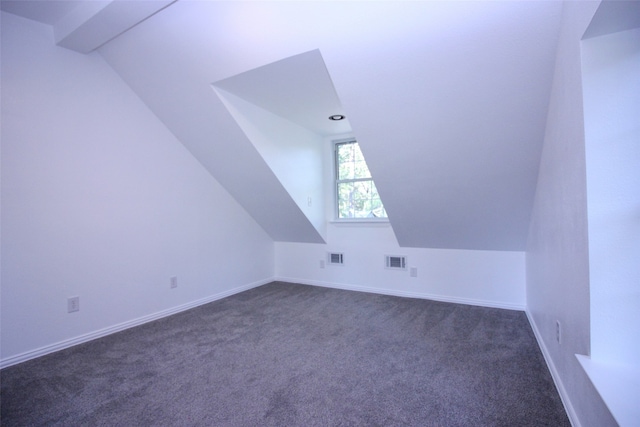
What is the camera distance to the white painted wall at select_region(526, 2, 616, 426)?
1.29 metres

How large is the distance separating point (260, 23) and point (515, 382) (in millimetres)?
2779

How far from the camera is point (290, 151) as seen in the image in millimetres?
3762

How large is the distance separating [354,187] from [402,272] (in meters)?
1.31

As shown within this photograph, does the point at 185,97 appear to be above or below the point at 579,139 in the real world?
above

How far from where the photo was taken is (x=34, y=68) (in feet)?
7.97

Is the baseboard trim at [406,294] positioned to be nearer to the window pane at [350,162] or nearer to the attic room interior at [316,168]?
the attic room interior at [316,168]

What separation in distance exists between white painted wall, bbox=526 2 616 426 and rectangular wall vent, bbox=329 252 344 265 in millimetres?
2482

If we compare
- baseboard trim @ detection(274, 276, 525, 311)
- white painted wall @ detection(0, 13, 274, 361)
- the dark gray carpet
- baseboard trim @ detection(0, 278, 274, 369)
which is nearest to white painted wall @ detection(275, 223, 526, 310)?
baseboard trim @ detection(274, 276, 525, 311)

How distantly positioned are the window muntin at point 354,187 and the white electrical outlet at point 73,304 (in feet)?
9.94

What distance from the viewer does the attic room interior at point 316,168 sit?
1.23m

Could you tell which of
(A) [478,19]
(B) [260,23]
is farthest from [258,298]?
(A) [478,19]

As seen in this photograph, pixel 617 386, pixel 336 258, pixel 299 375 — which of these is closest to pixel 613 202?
pixel 617 386

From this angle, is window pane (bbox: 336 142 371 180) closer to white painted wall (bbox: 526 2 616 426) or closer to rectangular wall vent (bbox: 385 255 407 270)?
rectangular wall vent (bbox: 385 255 407 270)

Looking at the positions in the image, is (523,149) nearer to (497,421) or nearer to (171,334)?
(497,421)
